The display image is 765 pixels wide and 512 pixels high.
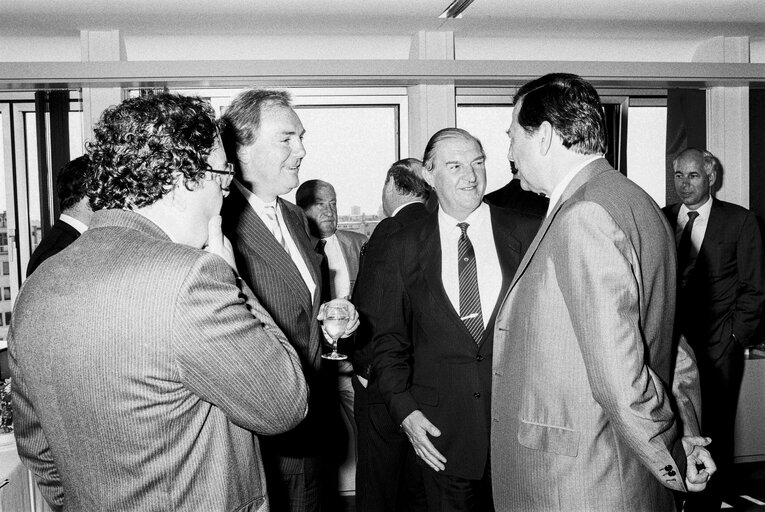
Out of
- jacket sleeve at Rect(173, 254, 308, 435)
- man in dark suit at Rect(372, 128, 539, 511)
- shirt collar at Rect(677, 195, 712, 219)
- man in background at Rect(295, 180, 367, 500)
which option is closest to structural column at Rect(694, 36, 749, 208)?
shirt collar at Rect(677, 195, 712, 219)

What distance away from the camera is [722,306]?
4.21 m

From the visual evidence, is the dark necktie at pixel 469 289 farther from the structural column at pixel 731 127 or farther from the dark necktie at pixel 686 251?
the structural column at pixel 731 127

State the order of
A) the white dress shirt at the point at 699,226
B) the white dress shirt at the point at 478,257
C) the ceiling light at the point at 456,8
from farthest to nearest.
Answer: the white dress shirt at the point at 699,226 < the ceiling light at the point at 456,8 < the white dress shirt at the point at 478,257

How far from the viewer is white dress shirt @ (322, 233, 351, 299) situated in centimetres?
463

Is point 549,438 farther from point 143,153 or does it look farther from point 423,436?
point 143,153

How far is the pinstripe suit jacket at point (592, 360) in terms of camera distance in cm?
143

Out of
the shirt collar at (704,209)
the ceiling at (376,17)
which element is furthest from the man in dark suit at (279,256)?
the shirt collar at (704,209)

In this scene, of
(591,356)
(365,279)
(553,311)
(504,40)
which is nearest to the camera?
(591,356)

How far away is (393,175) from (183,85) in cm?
171

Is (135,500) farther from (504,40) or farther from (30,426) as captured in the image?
(504,40)

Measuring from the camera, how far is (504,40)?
5508 millimetres

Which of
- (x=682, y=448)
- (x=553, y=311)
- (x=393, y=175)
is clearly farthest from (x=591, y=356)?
→ (x=393, y=175)

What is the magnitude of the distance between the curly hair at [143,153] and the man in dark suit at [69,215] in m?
2.10

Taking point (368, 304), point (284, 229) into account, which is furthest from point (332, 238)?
point (284, 229)
